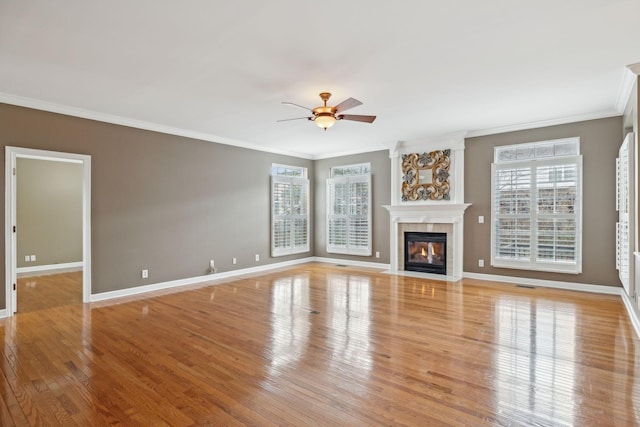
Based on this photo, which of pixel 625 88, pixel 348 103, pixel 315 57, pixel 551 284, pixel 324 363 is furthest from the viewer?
pixel 551 284

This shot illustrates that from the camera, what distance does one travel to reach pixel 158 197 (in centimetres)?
591

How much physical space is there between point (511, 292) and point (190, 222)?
558 centimetres

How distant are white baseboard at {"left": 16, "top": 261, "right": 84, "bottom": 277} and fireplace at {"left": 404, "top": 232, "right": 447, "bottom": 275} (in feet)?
22.2

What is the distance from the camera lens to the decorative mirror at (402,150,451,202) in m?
6.89

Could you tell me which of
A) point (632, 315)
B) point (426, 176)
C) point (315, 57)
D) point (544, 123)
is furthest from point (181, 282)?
point (544, 123)

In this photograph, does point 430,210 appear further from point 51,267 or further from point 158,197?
point 51,267

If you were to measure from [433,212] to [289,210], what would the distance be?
10.9 feet

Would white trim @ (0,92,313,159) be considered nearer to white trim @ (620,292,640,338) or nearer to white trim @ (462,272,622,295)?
white trim @ (462,272,622,295)

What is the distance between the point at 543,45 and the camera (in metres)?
3.18

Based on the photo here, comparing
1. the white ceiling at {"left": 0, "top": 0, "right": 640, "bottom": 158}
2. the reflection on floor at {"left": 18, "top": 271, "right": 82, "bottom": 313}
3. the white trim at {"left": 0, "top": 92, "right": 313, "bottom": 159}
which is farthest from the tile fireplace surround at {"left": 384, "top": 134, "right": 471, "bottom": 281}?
the reflection on floor at {"left": 18, "top": 271, "right": 82, "bottom": 313}

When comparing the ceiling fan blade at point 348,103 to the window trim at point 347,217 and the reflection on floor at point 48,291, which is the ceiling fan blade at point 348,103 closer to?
the window trim at point 347,217

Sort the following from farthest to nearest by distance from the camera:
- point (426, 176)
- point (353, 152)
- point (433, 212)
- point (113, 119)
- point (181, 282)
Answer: point (353, 152)
point (426, 176)
point (433, 212)
point (181, 282)
point (113, 119)

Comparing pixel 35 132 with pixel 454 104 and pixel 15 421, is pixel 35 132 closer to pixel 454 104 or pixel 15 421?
pixel 15 421

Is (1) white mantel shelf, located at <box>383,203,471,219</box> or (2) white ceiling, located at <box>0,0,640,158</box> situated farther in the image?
(1) white mantel shelf, located at <box>383,203,471,219</box>
